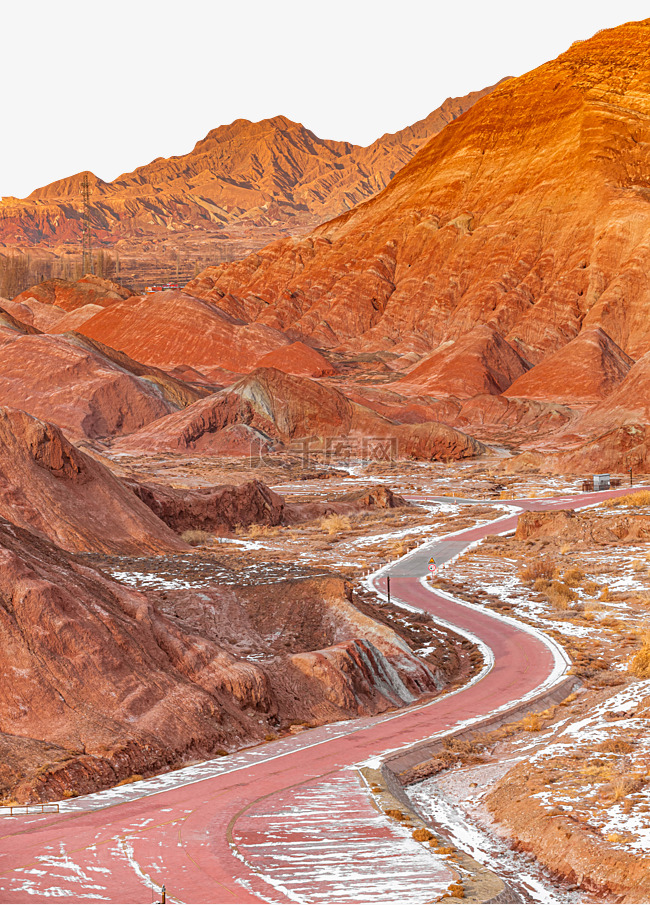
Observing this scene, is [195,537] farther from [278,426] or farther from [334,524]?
[278,426]

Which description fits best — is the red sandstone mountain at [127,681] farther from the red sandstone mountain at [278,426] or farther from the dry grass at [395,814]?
the red sandstone mountain at [278,426]

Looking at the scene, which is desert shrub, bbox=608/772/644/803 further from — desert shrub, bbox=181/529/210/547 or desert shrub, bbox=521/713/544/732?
desert shrub, bbox=181/529/210/547

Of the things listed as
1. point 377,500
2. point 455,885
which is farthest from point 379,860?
point 377,500

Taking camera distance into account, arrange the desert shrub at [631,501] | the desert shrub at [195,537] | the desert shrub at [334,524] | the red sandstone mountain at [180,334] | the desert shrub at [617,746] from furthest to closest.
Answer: the red sandstone mountain at [180,334]
the desert shrub at [334,524]
the desert shrub at [631,501]
the desert shrub at [195,537]
the desert shrub at [617,746]

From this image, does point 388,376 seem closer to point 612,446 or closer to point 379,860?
point 612,446

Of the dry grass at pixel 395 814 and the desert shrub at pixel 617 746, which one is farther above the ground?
the dry grass at pixel 395 814

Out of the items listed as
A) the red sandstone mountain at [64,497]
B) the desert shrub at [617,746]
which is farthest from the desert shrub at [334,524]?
the desert shrub at [617,746]

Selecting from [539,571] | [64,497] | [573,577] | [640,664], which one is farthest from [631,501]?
[64,497]
